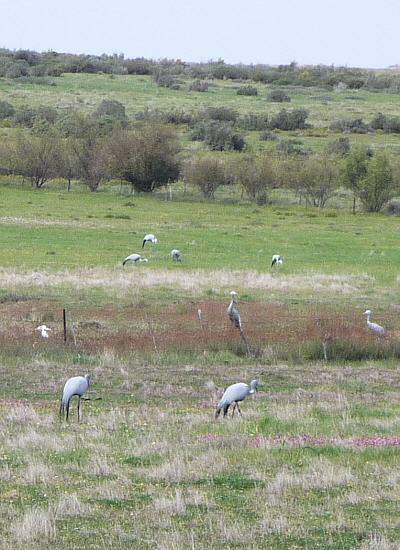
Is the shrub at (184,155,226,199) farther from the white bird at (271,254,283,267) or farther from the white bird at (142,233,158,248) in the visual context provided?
the white bird at (271,254,283,267)

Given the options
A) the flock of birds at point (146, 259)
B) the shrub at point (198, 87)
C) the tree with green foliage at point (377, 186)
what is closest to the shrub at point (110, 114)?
the tree with green foliage at point (377, 186)

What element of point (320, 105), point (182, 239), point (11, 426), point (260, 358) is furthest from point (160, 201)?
point (320, 105)

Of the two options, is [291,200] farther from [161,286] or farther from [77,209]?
[161,286]

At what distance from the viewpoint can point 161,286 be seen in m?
31.2

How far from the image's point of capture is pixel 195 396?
1783cm

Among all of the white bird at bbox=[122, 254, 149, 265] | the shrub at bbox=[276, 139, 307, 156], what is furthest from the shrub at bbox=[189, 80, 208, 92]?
the white bird at bbox=[122, 254, 149, 265]

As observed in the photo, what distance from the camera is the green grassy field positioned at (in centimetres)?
921

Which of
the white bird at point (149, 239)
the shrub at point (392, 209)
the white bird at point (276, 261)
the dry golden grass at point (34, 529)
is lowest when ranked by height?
the shrub at point (392, 209)

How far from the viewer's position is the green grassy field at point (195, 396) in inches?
363

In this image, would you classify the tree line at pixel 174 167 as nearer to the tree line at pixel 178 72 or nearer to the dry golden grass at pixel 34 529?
the dry golden grass at pixel 34 529

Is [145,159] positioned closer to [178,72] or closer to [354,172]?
[354,172]

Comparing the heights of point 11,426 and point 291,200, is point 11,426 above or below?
above

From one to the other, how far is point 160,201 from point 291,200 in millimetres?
9884

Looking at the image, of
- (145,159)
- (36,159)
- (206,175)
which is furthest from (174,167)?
(36,159)
